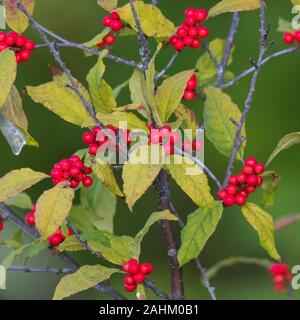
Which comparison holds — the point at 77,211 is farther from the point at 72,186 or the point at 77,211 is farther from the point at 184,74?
the point at 184,74

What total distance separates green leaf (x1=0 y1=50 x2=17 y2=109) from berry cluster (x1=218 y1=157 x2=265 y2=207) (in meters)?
0.43

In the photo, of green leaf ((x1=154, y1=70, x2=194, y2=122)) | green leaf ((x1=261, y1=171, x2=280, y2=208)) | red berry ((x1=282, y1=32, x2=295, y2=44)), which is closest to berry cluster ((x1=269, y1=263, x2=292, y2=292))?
green leaf ((x1=261, y1=171, x2=280, y2=208))

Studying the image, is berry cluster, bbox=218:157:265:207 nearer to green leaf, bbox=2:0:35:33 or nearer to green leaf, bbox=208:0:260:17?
green leaf, bbox=208:0:260:17

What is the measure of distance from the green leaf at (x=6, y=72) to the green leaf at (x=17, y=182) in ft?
0.42

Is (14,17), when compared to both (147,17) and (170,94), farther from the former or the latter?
(170,94)

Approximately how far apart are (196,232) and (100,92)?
32 cm

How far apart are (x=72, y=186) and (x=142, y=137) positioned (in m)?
0.18

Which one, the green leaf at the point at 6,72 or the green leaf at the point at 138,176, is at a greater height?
the green leaf at the point at 6,72

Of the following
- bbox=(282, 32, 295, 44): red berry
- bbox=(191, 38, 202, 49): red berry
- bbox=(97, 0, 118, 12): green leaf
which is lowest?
bbox=(282, 32, 295, 44): red berry

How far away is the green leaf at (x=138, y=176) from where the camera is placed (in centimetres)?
125

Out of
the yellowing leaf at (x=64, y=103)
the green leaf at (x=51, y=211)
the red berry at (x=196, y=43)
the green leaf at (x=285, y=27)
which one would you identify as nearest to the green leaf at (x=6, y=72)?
the yellowing leaf at (x=64, y=103)

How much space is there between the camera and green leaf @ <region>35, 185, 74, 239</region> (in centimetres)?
132

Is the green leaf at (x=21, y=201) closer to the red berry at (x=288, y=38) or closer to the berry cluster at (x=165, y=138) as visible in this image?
the berry cluster at (x=165, y=138)
